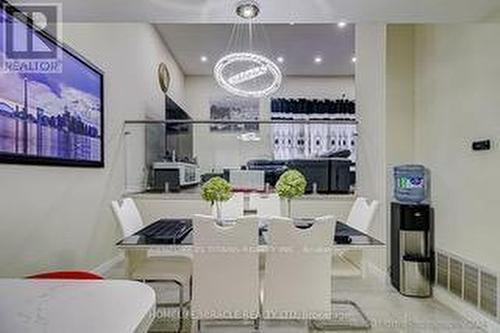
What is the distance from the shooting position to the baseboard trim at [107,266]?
184 inches

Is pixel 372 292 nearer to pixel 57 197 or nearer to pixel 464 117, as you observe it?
pixel 464 117

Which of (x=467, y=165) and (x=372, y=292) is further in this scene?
(x=372, y=292)

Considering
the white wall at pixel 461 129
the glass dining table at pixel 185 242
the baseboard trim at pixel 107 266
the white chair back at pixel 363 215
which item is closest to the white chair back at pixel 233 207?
the glass dining table at pixel 185 242

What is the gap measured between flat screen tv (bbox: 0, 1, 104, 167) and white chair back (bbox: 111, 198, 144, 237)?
64 centimetres

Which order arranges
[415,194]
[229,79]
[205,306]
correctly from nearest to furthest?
[205,306]
[415,194]
[229,79]

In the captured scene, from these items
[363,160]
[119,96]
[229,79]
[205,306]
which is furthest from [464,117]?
[119,96]

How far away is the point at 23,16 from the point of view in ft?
9.79

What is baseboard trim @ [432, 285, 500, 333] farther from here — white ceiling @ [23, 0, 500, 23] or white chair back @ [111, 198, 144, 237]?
white chair back @ [111, 198, 144, 237]

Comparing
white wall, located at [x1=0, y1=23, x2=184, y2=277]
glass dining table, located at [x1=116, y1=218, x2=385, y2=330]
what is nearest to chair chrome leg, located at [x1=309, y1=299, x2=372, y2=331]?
glass dining table, located at [x1=116, y1=218, x2=385, y2=330]

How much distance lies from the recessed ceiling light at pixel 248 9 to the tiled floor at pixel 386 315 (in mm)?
2126

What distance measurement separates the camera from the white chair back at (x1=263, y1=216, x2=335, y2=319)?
2.65 meters

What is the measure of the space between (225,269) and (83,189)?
220cm

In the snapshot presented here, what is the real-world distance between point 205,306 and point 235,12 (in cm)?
208

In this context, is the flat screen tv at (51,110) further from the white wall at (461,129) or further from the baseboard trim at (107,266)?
the white wall at (461,129)
